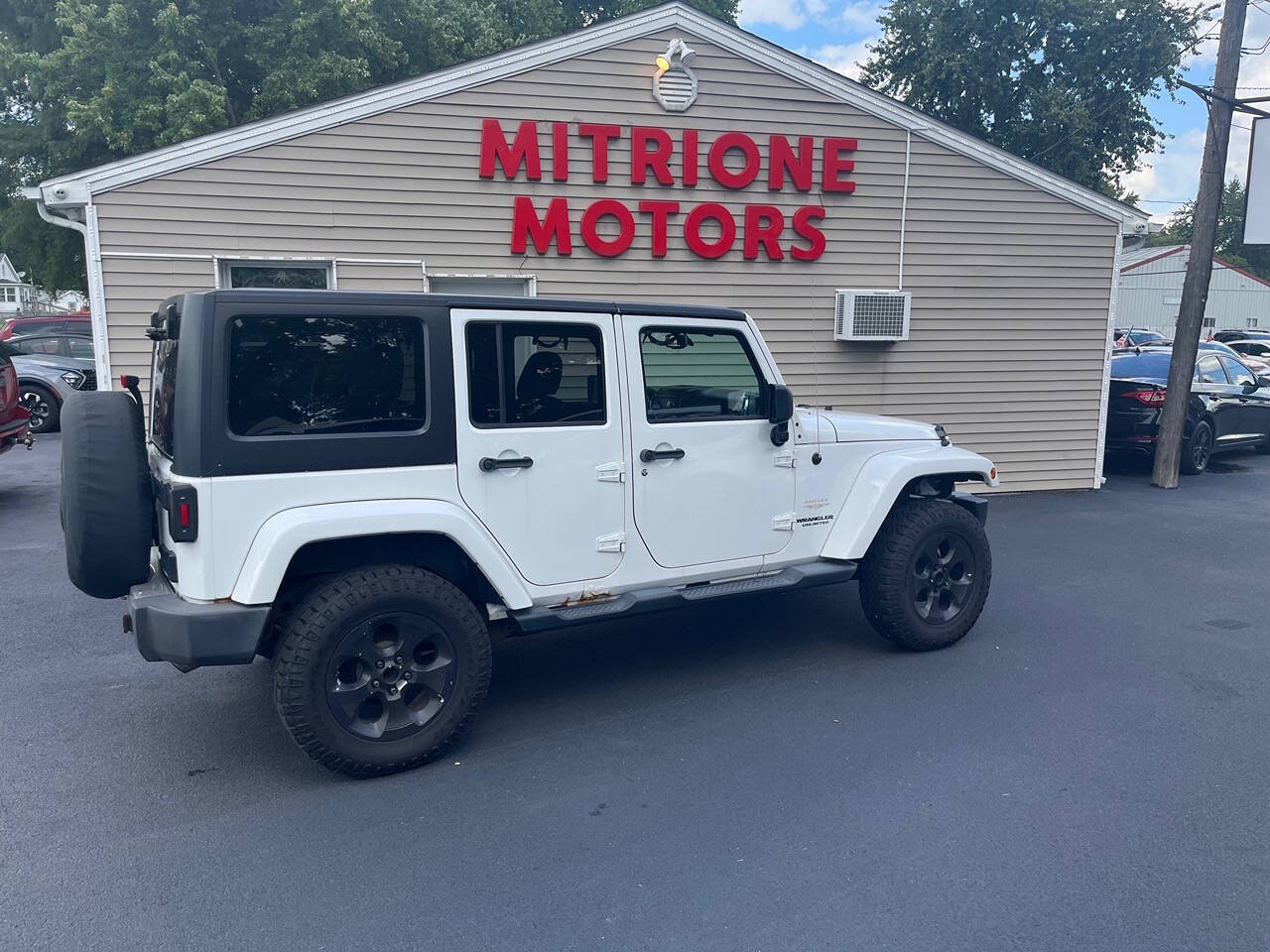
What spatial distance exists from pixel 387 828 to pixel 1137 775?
302 cm

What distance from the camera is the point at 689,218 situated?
9.55 meters

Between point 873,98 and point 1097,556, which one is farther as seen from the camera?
point 873,98

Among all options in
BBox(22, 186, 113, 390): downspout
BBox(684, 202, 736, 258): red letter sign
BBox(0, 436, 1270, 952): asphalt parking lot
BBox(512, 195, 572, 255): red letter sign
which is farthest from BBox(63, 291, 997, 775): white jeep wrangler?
BBox(684, 202, 736, 258): red letter sign

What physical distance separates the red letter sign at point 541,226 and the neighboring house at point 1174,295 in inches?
1649

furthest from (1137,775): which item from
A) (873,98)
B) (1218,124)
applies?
(1218,124)

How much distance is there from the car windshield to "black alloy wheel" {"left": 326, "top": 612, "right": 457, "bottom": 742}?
11.2m

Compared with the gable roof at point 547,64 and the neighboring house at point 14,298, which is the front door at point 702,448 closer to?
the gable roof at point 547,64

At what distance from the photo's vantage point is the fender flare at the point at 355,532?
3.67 meters

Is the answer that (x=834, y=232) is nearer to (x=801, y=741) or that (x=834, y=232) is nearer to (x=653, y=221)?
(x=653, y=221)

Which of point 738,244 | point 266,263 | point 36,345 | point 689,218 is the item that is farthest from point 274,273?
point 36,345

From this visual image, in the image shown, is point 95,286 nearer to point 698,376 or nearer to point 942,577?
point 698,376

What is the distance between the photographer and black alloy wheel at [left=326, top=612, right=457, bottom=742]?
386cm

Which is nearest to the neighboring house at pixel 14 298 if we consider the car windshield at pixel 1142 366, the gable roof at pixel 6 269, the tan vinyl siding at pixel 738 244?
the gable roof at pixel 6 269

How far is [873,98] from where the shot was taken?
9.95m
